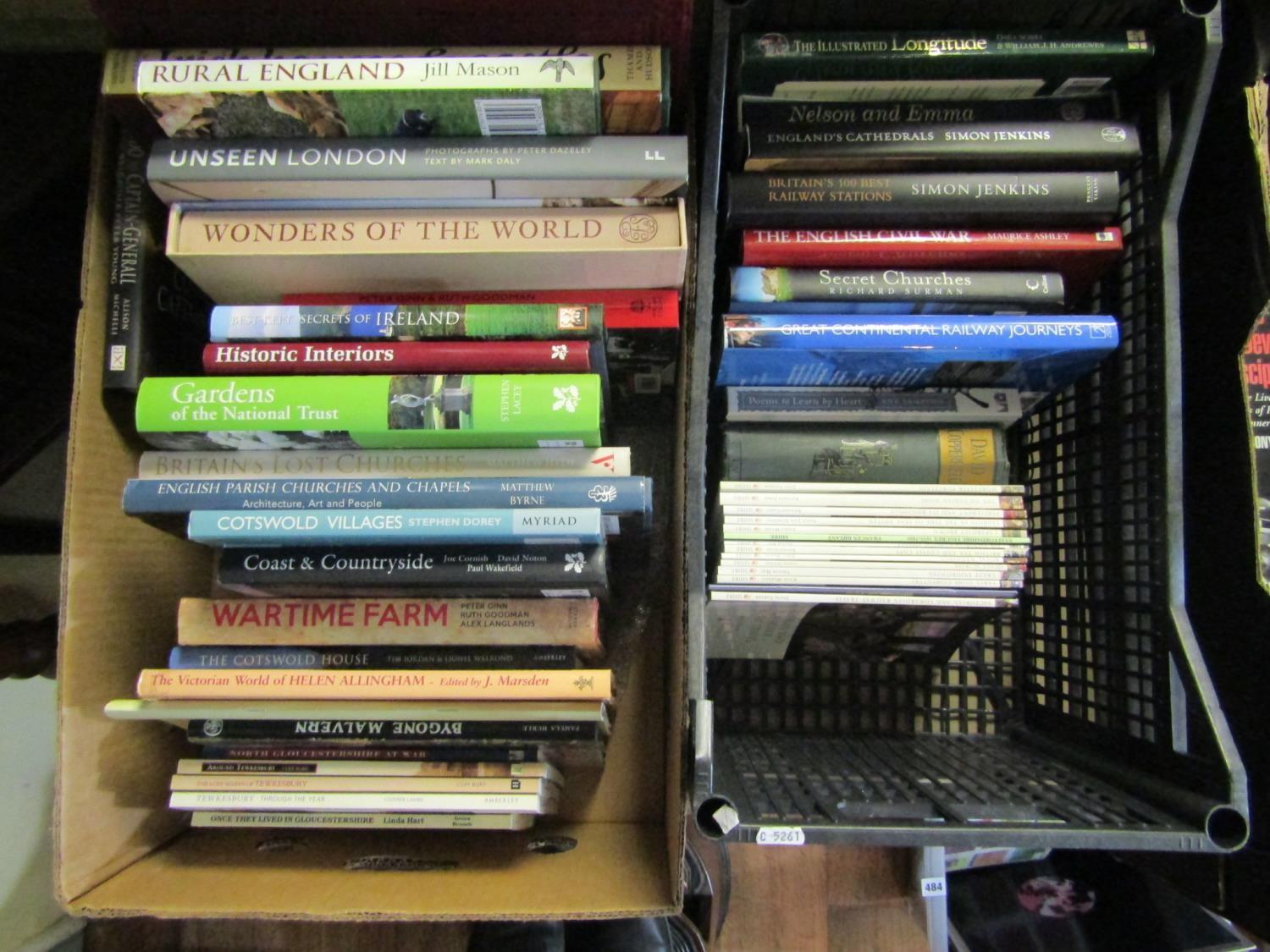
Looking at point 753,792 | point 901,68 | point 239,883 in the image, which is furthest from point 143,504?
point 901,68

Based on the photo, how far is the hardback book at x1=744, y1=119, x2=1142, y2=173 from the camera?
2.22 ft

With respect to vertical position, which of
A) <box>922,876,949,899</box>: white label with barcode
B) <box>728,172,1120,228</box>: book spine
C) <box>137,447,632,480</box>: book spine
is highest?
<box>728,172,1120,228</box>: book spine

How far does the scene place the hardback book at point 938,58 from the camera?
0.65 metres

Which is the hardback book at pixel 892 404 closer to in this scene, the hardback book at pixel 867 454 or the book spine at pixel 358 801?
the hardback book at pixel 867 454

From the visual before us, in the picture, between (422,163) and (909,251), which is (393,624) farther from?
(909,251)

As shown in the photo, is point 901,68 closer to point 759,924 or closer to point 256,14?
point 256,14

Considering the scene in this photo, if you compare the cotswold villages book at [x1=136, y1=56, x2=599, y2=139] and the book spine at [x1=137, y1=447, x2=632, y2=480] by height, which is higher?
the cotswold villages book at [x1=136, y1=56, x2=599, y2=139]

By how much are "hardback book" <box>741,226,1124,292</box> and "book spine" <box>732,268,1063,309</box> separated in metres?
0.01

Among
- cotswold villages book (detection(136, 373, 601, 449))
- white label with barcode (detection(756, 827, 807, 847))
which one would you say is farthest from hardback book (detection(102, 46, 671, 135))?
white label with barcode (detection(756, 827, 807, 847))

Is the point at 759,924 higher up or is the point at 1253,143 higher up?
the point at 1253,143

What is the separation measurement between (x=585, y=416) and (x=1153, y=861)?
26.7 inches

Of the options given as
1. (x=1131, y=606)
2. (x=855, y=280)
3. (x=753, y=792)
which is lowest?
(x=753, y=792)

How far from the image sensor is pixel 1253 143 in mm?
660

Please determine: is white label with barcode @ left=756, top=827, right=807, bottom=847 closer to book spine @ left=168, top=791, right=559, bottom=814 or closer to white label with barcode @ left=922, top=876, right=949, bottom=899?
book spine @ left=168, top=791, right=559, bottom=814
